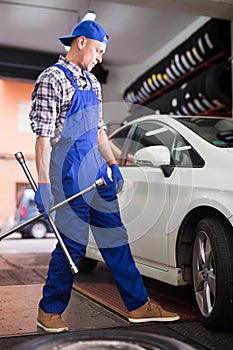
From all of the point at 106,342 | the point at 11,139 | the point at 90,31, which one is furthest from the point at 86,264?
the point at 11,139

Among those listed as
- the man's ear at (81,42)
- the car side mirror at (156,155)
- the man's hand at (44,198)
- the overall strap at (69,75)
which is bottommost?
the man's hand at (44,198)

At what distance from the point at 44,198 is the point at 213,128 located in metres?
1.43

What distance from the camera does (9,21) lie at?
8.41 m

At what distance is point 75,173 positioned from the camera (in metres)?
2.55

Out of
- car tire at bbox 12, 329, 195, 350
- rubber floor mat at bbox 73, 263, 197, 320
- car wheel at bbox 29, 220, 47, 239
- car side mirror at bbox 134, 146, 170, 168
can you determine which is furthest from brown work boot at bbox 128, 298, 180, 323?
car wheel at bbox 29, 220, 47, 239

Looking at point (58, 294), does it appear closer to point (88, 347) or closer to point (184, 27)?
point (88, 347)

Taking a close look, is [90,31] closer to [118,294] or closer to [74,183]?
[74,183]

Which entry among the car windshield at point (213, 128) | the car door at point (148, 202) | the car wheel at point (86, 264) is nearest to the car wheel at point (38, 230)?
the car wheel at point (86, 264)

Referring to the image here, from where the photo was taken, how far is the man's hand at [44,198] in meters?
2.49

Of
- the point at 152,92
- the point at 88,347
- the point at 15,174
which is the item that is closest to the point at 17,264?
the point at 88,347

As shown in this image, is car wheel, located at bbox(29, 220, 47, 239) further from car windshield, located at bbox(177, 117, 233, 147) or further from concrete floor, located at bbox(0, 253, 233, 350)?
car windshield, located at bbox(177, 117, 233, 147)

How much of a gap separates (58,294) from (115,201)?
0.59 meters

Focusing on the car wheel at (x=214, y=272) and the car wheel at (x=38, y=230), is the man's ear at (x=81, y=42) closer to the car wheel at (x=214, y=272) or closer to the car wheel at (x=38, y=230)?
the car wheel at (x=214, y=272)

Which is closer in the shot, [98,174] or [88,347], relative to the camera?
[88,347]
